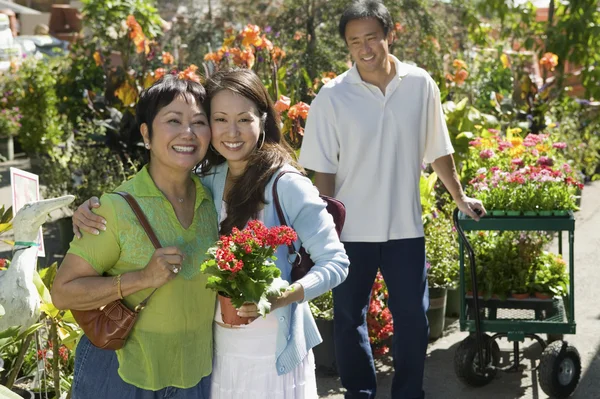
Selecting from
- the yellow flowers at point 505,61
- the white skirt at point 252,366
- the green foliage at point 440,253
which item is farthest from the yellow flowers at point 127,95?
the white skirt at point 252,366

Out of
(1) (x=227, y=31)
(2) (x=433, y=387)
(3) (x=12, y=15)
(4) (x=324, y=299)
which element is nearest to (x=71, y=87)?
(1) (x=227, y=31)

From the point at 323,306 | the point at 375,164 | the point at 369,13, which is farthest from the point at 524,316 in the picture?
the point at 369,13

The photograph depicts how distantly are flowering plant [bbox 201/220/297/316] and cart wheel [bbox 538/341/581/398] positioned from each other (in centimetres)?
249

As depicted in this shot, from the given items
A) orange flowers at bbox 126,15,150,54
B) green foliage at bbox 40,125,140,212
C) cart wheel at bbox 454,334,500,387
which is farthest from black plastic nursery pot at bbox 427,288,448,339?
orange flowers at bbox 126,15,150,54

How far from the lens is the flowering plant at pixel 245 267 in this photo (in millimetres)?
2299

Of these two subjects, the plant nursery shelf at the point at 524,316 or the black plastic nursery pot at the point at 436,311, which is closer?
the plant nursery shelf at the point at 524,316

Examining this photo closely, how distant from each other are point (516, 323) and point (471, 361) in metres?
0.32

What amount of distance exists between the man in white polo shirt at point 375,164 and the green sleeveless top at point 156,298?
1405 mm

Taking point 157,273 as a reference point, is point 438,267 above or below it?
below

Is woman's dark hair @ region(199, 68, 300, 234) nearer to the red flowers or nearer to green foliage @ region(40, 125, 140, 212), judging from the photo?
the red flowers

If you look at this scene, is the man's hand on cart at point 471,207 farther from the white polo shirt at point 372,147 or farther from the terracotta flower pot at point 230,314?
the terracotta flower pot at point 230,314

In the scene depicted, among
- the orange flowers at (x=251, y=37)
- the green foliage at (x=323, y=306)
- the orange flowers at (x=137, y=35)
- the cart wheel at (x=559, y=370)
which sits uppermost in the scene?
the orange flowers at (x=137, y=35)

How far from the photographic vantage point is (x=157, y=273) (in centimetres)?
240

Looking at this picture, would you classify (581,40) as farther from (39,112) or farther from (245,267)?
(245,267)
